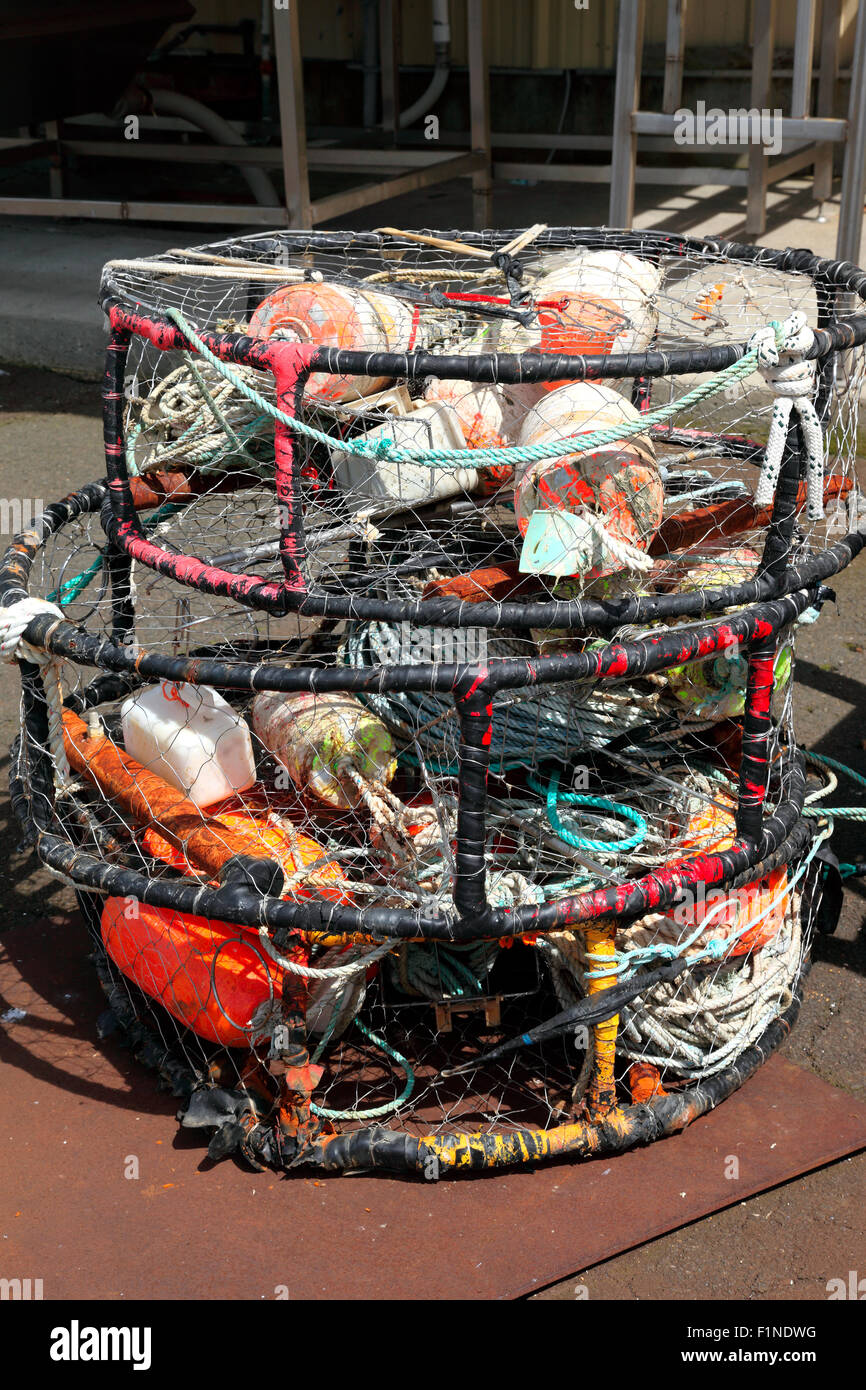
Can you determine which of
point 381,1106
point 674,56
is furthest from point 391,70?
point 381,1106

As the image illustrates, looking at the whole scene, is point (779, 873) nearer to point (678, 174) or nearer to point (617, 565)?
point (617, 565)

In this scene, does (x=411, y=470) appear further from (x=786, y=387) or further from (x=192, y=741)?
(x=786, y=387)

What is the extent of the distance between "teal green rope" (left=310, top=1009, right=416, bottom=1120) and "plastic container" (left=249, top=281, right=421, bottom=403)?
1265 millimetres

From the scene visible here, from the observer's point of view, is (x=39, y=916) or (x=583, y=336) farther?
(x=39, y=916)

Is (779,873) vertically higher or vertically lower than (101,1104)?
higher

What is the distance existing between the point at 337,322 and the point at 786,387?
0.98 metres

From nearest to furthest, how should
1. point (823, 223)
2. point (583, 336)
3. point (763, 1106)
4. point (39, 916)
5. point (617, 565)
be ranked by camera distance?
point (617, 565) < point (763, 1106) < point (583, 336) < point (39, 916) < point (823, 223)

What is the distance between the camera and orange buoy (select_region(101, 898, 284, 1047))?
250 centimetres

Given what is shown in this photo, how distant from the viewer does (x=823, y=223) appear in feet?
24.8

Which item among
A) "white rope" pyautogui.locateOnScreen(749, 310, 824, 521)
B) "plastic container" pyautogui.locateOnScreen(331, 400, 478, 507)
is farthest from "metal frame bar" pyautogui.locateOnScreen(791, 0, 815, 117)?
"white rope" pyautogui.locateOnScreen(749, 310, 824, 521)

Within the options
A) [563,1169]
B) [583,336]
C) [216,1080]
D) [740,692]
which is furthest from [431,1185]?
[583,336]

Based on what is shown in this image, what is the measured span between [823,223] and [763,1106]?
6238 millimetres

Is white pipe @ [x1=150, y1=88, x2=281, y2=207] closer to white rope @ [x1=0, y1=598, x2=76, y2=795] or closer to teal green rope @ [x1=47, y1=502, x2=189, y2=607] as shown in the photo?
teal green rope @ [x1=47, y1=502, x2=189, y2=607]

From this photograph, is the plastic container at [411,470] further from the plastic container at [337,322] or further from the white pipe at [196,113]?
the white pipe at [196,113]
